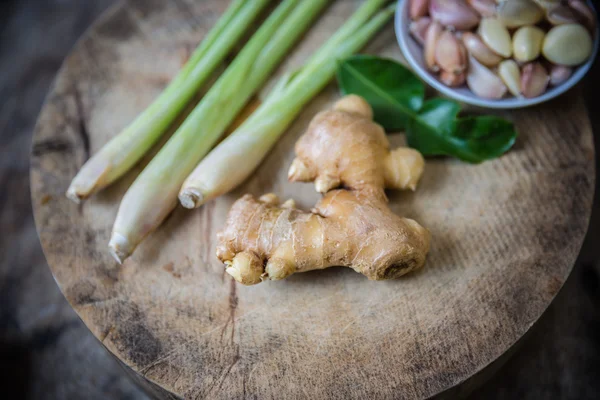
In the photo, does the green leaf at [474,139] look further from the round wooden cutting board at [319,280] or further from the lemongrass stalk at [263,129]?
the lemongrass stalk at [263,129]

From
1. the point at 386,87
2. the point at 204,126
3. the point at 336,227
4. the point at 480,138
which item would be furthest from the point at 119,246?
the point at 480,138

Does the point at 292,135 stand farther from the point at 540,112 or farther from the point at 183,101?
the point at 540,112

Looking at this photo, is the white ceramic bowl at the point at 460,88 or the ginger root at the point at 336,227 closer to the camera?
the ginger root at the point at 336,227

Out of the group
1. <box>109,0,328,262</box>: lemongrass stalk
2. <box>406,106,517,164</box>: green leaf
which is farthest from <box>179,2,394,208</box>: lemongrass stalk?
<box>406,106,517,164</box>: green leaf

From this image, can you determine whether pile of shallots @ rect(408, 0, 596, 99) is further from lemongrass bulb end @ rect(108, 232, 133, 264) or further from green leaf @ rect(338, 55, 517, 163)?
lemongrass bulb end @ rect(108, 232, 133, 264)

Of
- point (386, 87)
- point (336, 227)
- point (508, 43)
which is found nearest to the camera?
point (336, 227)

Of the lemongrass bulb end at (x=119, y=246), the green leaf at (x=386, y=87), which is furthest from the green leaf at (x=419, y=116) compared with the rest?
the lemongrass bulb end at (x=119, y=246)

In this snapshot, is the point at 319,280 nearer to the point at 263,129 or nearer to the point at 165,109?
the point at 263,129
